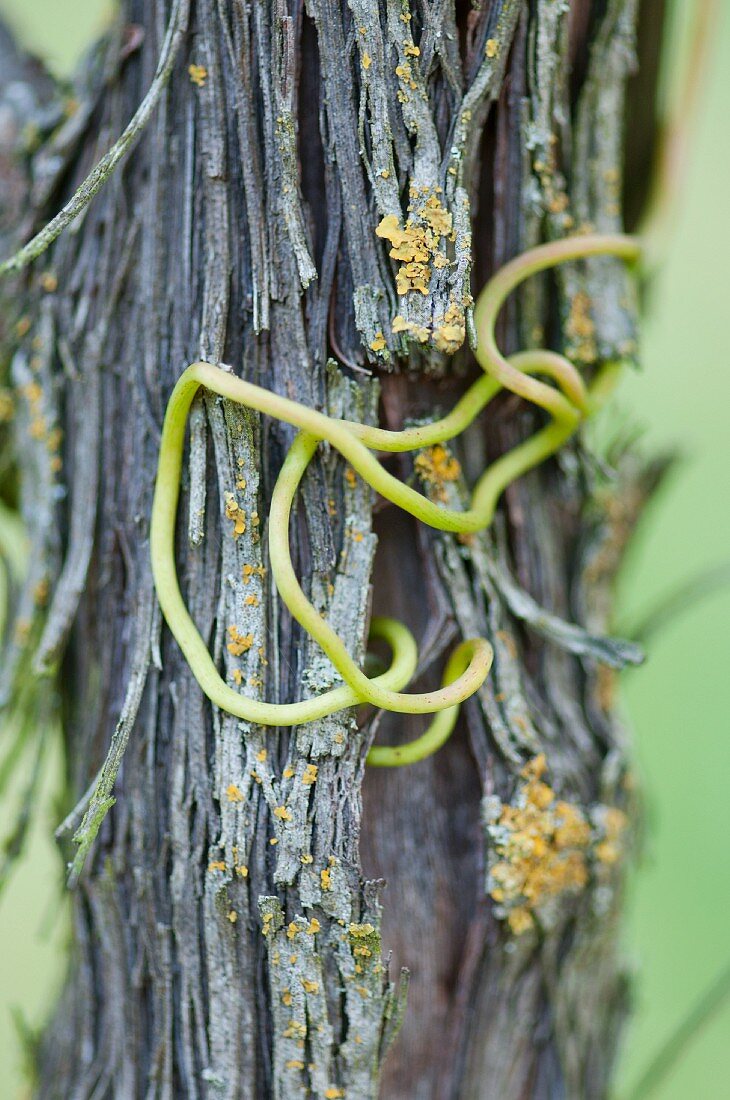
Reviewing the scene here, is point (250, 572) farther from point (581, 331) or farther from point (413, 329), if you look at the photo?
point (581, 331)

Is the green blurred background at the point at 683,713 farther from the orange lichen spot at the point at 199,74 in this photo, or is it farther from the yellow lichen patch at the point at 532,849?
the orange lichen spot at the point at 199,74

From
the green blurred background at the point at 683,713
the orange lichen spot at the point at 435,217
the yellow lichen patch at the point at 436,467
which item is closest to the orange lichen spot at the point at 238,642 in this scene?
the yellow lichen patch at the point at 436,467

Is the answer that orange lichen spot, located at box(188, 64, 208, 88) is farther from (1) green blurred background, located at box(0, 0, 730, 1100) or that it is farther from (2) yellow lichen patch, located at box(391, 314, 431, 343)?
(1) green blurred background, located at box(0, 0, 730, 1100)

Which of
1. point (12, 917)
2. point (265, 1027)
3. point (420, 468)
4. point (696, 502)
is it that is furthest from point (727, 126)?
point (12, 917)

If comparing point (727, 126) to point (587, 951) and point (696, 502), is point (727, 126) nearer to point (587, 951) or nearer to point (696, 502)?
point (696, 502)

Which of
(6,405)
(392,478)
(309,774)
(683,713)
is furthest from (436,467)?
(683,713)
